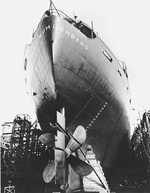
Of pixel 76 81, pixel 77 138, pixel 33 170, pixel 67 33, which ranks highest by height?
pixel 67 33

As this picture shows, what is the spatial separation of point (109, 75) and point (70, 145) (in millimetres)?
5307

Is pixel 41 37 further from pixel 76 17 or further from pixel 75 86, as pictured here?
pixel 76 17

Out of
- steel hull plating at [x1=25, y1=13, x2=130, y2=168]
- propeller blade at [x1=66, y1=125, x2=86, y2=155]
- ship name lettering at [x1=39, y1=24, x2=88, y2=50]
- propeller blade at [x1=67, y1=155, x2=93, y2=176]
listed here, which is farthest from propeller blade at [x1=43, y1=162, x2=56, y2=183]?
ship name lettering at [x1=39, y1=24, x2=88, y2=50]

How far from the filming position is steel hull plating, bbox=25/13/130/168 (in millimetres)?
8633

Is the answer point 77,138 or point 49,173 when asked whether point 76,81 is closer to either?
point 77,138

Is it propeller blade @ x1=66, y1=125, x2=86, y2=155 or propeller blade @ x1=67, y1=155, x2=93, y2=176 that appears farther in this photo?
propeller blade @ x1=66, y1=125, x2=86, y2=155

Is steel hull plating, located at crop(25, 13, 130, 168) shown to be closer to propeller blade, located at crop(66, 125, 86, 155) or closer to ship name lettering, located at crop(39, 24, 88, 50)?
ship name lettering, located at crop(39, 24, 88, 50)

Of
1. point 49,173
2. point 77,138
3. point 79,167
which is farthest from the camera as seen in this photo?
point 77,138

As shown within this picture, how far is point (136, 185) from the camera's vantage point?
15.0 meters

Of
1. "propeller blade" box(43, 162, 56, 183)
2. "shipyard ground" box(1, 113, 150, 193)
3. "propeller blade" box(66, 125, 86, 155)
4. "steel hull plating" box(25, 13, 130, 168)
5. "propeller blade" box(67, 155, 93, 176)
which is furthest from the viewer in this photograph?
"shipyard ground" box(1, 113, 150, 193)

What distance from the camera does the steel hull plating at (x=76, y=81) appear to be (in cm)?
863

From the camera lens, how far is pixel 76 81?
9.01 m

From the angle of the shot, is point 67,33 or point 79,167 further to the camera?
point 67,33

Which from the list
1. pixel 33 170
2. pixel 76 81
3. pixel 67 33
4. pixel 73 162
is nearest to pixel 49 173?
pixel 73 162
